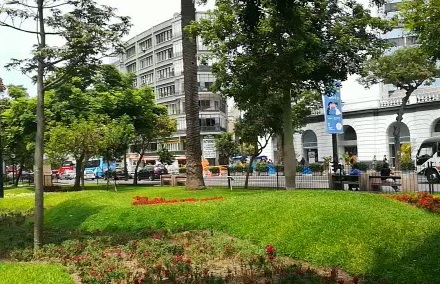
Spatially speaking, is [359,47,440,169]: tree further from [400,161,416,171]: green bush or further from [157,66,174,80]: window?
[157,66,174,80]: window

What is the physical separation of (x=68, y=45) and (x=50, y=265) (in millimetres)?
4738

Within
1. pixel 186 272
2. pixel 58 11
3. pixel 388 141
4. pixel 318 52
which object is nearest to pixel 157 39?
pixel 388 141

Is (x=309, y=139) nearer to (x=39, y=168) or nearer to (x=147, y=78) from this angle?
(x=147, y=78)

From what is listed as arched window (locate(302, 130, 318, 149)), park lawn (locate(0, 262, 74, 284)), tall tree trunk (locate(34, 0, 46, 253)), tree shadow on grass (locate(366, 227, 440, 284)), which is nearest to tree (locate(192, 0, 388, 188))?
tall tree trunk (locate(34, 0, 46, 253))

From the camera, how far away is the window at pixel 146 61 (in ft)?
258

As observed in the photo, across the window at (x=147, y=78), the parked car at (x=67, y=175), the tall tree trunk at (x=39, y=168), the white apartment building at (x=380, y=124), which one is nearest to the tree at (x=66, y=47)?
the tall tree trunk at (x=39, y=168)

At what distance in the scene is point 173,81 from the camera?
72.2 meters

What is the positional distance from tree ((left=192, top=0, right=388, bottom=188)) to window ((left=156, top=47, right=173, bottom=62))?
2150 inches

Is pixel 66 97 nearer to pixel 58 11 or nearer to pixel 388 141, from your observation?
pixel 58 11

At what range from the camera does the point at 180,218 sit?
1334 cm

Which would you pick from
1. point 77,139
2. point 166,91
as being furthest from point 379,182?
point 166,91

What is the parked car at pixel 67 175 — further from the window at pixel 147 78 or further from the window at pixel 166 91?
the window at pixel 147 78

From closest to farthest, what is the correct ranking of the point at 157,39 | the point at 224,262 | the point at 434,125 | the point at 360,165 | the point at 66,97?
the point at 224,262
the point at 66,97
the point at 360,165
the point at 434,125
the point at 157,39

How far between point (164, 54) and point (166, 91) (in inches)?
201
